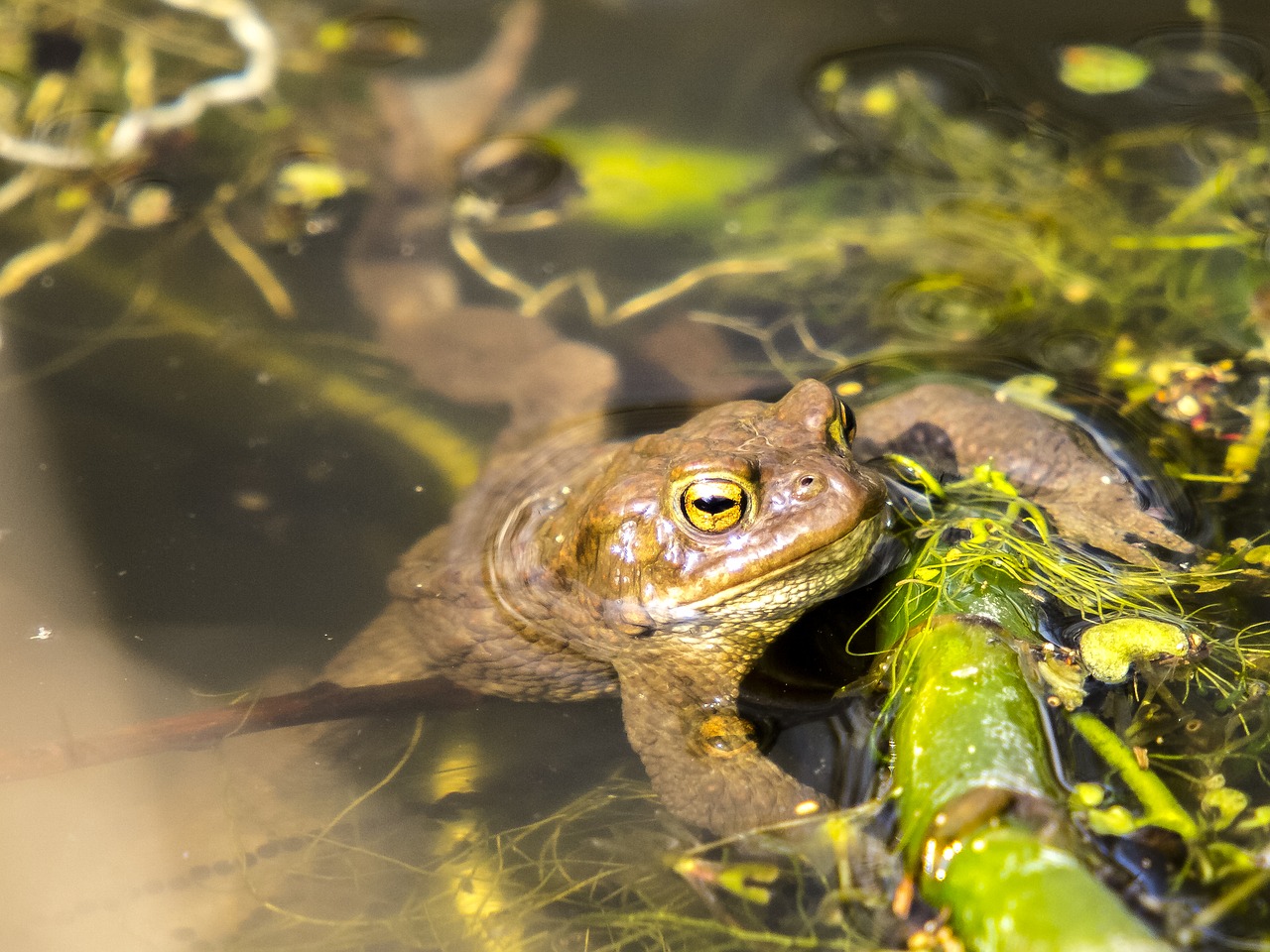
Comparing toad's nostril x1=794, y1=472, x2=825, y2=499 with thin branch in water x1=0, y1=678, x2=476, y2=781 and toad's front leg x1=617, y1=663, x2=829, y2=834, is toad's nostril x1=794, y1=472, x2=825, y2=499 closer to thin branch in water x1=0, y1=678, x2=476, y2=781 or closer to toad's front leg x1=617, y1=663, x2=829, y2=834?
toad's front leg x1=617, y1=663, x2=829, y2=834

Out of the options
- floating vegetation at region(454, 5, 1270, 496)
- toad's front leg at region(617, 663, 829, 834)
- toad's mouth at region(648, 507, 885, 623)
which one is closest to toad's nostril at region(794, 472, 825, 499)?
toad's mouth at region(648, 507, 885, 623)

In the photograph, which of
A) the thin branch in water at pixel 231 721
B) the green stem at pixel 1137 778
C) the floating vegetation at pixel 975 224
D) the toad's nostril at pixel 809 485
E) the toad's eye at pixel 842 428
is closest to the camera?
the green stem at pixel 1137 778

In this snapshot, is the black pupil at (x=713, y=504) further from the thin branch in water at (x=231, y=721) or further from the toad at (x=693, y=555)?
the thin branch in water at (x=231, y=721)

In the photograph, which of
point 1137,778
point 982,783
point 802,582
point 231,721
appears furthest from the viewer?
point 231,721

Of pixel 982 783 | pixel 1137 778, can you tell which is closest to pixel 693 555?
pixel 982 783

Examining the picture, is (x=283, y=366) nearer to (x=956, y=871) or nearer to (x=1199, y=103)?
(x=956, y=871)

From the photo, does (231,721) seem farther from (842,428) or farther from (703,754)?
(842,428)

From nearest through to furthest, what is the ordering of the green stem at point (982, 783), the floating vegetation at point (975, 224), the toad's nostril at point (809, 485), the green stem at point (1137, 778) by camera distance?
the green stem at point (982, 783) < the green stem at point (1137, 778) < the toad's nostril at point (809, 485) < the floating vegetation at point (975, 224)

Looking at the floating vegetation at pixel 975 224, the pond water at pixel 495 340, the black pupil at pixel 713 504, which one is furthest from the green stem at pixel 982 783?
the floating vegetation at pixel 975 224

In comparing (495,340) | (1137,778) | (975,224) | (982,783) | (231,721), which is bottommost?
(231,721)

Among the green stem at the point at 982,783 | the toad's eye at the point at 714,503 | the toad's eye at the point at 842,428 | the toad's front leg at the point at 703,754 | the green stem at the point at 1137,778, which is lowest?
the toad's front leg at the point at 703,754
